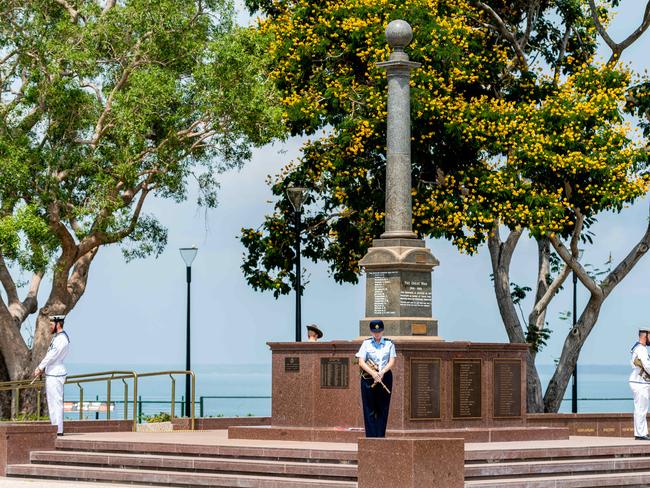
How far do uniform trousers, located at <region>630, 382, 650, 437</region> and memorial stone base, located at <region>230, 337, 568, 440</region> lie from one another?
6.32 feet

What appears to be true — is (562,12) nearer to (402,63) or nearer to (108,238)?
(108,238)

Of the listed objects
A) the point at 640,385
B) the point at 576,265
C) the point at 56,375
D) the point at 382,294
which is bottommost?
the point at 640,385

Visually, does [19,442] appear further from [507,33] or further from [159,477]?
[507,33]

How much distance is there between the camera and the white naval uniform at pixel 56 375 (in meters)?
24.9

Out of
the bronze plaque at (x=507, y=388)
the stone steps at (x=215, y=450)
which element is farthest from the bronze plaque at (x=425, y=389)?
the stone steps at (x=215, y=450)

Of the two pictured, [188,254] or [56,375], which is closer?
[56,375]

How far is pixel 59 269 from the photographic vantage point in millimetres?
35906

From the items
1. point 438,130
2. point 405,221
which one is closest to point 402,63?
point 405,221

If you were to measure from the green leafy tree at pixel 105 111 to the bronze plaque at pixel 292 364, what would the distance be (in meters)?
11.3

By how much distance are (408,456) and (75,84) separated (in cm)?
1967

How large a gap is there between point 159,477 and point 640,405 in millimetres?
9065

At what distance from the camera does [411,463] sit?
17.8 metres

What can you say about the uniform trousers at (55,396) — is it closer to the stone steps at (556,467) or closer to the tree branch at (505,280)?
the stone steps at (556,467)

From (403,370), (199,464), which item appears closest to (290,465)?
(199,464)
